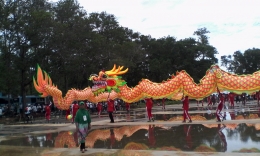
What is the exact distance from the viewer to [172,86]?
59.6 ft

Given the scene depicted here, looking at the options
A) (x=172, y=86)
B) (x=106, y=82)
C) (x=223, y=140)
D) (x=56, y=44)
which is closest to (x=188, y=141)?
(x=223, y=140)

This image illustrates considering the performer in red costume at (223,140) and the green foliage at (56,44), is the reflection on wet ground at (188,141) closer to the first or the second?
the performer in red costume at (223,140)

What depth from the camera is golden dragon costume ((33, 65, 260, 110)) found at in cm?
1609

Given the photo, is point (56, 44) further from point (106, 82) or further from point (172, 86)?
point (172, 86)

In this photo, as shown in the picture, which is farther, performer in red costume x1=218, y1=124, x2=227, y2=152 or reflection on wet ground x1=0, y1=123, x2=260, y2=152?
reflection on wet ground x1=0, y1=123, x2=260, y2=152

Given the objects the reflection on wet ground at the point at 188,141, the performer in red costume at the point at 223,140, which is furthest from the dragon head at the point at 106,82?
the performer in red costume at the point at 223,140

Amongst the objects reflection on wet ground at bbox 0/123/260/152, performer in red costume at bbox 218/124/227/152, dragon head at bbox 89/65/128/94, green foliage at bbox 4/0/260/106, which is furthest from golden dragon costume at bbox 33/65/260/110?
green foliage at bbox 4/0/260/106

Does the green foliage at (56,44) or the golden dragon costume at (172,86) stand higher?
the green foliage at (56,44)

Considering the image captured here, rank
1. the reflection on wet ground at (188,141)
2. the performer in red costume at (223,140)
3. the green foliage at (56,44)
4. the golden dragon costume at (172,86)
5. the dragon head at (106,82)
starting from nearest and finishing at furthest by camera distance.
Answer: the performer in red costume at (223,140) < the reflection on wet ground at (188,141) < the golden dragon costume at (172,86) < the dragon head at (106,82) < the green foliage at (56,44)

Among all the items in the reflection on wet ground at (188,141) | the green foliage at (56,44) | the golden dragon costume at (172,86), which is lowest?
the reflection on wet ground at (188,141)

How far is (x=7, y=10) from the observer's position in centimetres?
2792

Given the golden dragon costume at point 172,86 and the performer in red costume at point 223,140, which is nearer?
the performer in red costume at point 223,140

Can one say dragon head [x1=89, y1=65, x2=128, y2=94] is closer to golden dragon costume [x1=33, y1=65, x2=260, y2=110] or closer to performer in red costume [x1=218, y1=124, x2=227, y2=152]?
golden dragon costume [x1=33, y1=65, x2=260, y2=110]

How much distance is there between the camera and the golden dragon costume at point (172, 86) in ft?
52.8
